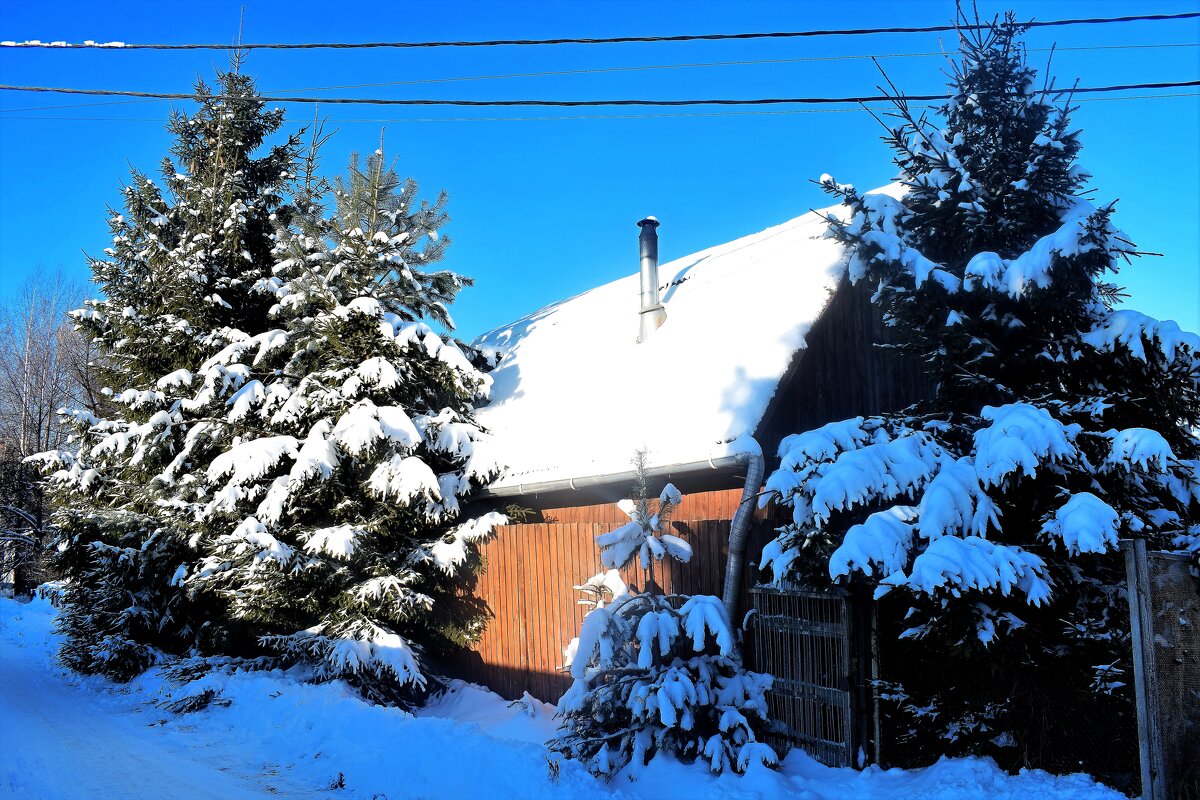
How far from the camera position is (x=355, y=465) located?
34.5 feet

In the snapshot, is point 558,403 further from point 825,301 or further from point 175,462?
point 175,462

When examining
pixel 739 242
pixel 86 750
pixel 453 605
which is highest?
pixel 739 242

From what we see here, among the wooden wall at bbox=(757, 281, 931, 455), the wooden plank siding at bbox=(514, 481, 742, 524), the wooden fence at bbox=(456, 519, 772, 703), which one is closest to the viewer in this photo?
the wooden fence at bbox=(456, 519, 772, 703)

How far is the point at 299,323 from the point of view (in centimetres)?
1110

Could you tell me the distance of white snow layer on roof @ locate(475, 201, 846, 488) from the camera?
9.20 meters

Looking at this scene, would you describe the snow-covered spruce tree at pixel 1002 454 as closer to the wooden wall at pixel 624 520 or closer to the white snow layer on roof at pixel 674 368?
the wooden wall at pixel 624 520

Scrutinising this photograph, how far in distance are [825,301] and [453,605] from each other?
6423 mm

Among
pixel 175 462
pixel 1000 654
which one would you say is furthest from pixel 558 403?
pixel 1000 654

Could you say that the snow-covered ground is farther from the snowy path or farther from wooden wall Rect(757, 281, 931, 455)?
wooden wall Rect(757, 281, 931, 455)

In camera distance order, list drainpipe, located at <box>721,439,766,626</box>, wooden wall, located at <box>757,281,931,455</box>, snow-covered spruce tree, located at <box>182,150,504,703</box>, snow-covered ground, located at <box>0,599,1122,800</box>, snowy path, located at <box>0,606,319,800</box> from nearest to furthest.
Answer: snow-covered ground, located at <box>0,599,1122,800</box>
snowy path, located at <box>0,606,319,800</box>
drainpipe, located at <box>721,439,766,626</box>
wooden wall, located at <box>757,281,931,455</box>
snow-covered spruce tree, located at <box>182,150,504,703</box>

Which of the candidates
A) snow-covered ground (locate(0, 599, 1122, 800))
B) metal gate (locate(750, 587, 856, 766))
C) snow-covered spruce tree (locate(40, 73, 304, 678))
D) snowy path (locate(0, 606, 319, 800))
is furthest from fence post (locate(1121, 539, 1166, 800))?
snow-covered spruce tree (locate(40, 73, 304, 678))

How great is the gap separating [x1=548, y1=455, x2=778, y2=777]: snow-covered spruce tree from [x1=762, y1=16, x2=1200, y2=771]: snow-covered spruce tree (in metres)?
0.93

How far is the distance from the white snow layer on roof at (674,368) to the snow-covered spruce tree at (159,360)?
4.81 metres

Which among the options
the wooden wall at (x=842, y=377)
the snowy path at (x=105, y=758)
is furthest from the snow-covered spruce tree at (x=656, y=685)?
the wooden wall at (x=842, y=377)
